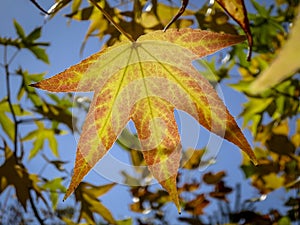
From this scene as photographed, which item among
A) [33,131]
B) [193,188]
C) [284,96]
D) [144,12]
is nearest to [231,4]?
[144,12]

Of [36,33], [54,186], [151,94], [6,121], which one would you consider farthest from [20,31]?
[151,94]

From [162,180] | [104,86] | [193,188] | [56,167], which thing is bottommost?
[193,188]

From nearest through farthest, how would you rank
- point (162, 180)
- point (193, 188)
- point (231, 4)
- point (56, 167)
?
point (231, 4) < point (162, 180) < point (56, 167) < point (193, 188)

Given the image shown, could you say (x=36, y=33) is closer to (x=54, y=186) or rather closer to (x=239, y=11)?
(x=54, y=186)

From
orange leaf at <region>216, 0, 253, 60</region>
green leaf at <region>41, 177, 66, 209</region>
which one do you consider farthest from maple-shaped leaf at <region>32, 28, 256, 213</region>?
green leaf at <region>41, 177, 66, 209</region>

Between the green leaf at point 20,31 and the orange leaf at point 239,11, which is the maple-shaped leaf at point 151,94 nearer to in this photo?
the orange leaf at point 239,11

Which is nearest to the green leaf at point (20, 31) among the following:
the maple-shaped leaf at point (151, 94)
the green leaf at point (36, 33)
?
the green leaf at point (36, 33)

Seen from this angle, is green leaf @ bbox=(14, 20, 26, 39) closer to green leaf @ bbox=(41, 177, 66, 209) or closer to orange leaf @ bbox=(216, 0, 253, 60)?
green leaf @ bbox=(41, 177, 66, 209)

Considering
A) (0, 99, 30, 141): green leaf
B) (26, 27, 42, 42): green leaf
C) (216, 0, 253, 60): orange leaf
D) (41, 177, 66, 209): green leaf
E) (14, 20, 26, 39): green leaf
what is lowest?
(41, 177, 66, 209): green leaf

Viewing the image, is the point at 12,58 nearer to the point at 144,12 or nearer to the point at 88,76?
the point at 144,12
